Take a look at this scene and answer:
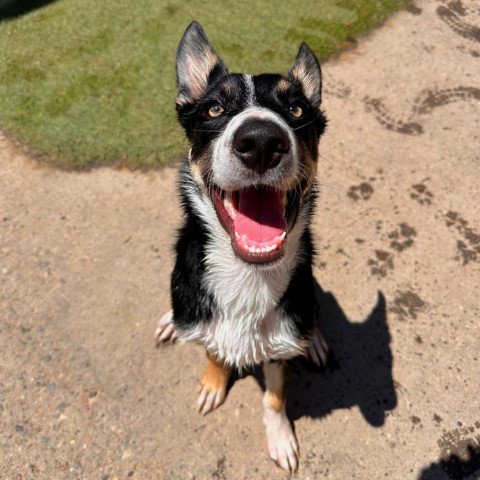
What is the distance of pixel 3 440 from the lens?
3.24 meters

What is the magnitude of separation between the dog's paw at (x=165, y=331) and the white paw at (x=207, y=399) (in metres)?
0.56

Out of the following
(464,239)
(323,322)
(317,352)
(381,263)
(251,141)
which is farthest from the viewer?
(464,239)

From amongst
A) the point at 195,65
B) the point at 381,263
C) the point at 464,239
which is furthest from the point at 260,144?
the point at 464,239

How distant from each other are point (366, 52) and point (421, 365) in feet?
14.5

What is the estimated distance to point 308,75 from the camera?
3035mm

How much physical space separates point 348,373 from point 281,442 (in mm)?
856

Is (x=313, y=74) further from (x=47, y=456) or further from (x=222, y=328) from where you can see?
(x=47, y=456)

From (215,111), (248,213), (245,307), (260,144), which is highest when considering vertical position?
(260,144)

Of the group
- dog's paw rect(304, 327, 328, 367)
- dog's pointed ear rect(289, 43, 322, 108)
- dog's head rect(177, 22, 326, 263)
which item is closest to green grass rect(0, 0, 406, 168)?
dog's head rect(177, 22, 326, 263)

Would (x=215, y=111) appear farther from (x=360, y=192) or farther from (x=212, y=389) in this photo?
(x=360, y=192)

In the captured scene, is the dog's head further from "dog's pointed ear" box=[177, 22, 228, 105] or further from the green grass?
the green grass

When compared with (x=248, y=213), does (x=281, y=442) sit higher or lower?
lower

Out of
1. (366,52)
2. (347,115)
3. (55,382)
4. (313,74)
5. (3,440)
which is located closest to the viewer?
(313,74)

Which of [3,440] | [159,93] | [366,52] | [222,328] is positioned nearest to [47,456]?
[3,440]
